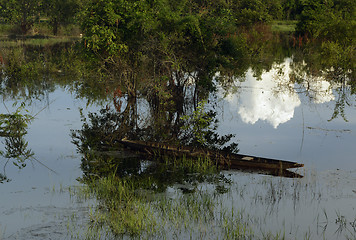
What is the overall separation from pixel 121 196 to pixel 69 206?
1214 millimetres

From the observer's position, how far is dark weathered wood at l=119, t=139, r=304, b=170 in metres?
14.7

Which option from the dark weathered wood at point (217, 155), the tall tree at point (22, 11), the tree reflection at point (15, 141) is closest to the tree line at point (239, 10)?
the tall tree at point (22, 11)

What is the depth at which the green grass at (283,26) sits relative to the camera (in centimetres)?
7709

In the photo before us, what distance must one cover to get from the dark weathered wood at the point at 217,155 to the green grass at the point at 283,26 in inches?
2447

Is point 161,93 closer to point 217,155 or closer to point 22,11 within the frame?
point 217,155

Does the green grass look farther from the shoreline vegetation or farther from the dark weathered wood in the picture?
the dark weathered wood

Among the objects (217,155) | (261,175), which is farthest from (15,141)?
(261,175)

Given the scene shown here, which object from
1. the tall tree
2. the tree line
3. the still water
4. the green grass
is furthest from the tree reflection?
the green grass

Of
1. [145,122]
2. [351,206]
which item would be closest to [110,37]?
[145,122]

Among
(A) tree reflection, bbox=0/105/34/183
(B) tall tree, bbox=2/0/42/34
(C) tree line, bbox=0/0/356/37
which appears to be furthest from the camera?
(B) tall tree, bbox=2/0/42/34

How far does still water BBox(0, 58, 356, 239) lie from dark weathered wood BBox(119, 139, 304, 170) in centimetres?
45

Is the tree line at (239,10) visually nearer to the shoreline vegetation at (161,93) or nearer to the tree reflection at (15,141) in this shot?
the shoreline vegetation at (161,93)

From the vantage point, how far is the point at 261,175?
1448 cm

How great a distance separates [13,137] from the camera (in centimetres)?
1902
